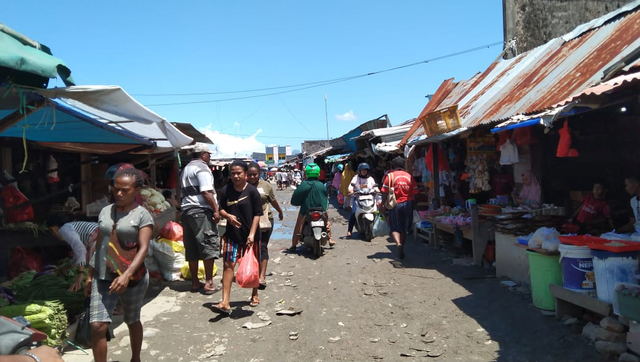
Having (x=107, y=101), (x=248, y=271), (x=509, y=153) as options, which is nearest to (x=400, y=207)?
(x=509, y=153)

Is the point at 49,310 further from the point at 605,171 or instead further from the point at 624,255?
the point at 605,171

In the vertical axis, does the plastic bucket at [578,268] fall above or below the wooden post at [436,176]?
below

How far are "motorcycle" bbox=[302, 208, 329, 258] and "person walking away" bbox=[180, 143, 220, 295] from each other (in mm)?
2774

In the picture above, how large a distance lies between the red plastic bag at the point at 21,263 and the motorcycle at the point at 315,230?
4.76 meters

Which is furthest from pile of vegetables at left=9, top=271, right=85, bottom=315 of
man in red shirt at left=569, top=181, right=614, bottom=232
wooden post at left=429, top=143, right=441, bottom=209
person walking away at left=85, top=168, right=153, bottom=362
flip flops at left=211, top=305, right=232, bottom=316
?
wooden post at left=429, top=143, right=441, bottom=209

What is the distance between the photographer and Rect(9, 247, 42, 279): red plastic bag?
638 cm

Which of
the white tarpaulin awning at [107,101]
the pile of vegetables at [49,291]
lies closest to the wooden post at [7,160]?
the white tarpaulin awning at [107,101]

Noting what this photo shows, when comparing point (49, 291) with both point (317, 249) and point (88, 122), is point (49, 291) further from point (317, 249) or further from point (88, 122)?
point (317, 249)

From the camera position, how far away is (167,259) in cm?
730

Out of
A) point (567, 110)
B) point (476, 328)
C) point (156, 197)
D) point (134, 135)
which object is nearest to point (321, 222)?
point (156, 197)

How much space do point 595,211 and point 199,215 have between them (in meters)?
5.65

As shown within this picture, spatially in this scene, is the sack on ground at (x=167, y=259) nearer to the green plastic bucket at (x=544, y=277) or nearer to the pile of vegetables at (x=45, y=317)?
the pile of vegetables at (x=45, y=317)

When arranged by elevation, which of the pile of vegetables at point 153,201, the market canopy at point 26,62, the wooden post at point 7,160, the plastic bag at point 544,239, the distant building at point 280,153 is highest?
the distant building at point 280,153

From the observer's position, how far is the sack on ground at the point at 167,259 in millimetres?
7281
